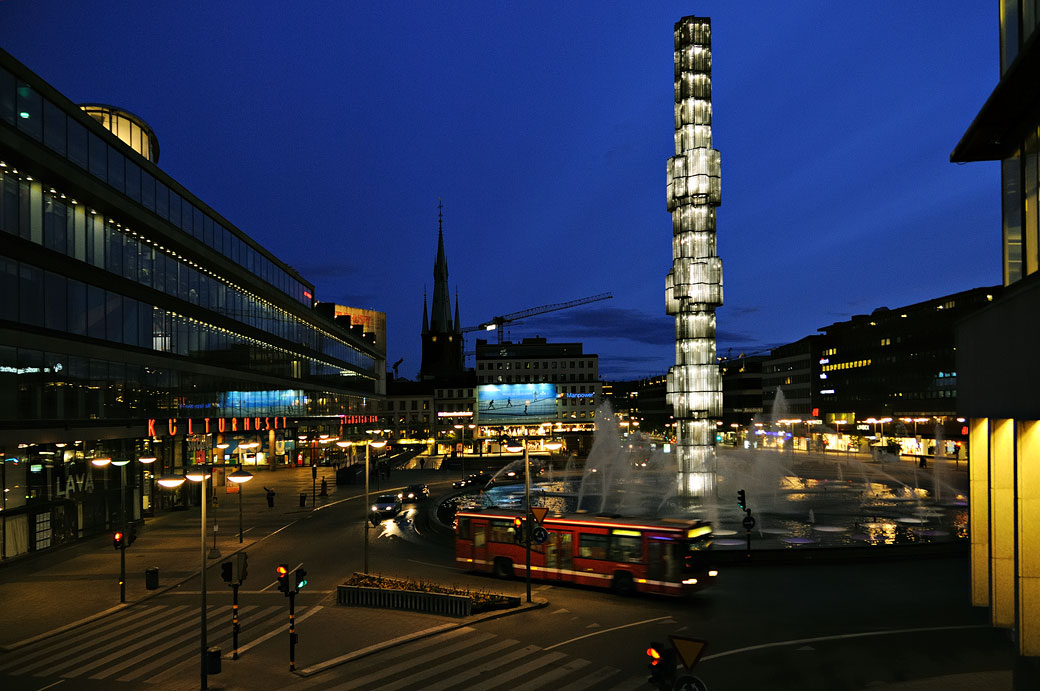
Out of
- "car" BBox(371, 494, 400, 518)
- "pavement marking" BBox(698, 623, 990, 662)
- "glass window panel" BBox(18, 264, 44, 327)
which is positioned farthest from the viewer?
"car" BBox(371, 494, 400, 518)

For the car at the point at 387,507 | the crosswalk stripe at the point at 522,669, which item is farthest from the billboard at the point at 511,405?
the crosswalk stripe at the point at 522,669

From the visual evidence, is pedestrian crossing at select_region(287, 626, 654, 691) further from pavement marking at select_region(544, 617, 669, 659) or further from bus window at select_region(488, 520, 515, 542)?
bus window at select_region(488, 520, 515, 542)

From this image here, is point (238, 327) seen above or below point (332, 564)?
above

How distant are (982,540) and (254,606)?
2395 cm

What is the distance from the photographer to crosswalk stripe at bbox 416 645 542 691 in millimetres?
19016

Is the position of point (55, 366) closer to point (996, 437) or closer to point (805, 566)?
point (805, 566)

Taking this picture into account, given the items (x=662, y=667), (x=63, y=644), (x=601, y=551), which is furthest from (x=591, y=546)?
(x=662, y=667)

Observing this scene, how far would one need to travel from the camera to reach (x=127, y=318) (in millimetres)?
44656

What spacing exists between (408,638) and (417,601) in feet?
11.7

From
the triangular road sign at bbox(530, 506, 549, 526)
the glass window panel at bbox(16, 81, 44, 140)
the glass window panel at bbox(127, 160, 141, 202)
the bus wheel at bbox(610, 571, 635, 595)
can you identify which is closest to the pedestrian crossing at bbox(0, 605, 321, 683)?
the triangular road sign at bbox(530, 506, 549, 526)

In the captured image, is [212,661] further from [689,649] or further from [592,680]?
[689,649]

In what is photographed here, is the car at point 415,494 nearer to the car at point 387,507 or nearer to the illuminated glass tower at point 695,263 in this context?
the car at point 387,507

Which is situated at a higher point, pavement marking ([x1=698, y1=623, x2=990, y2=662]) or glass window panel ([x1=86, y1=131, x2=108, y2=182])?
glass window panel ([x1=86, y1=131, x2=108, y2=182])

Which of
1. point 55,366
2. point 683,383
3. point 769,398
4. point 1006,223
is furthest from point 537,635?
point 769,398
